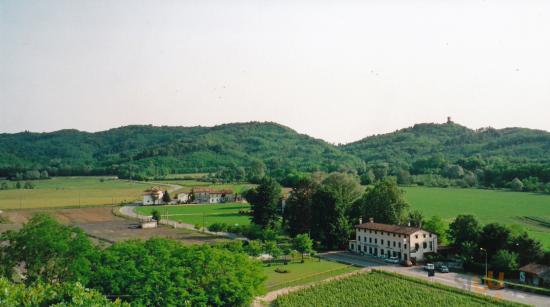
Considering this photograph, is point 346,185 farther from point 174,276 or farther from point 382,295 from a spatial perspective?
point 174,276

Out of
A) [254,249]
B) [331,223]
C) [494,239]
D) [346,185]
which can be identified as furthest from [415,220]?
[346,185]

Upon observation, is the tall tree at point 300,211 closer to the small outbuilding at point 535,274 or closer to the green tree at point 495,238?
the green tree at point 495,238

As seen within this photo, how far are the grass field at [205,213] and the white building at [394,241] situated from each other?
983 inches

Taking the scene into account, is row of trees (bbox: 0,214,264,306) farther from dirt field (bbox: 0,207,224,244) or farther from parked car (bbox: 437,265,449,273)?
dirt field (bbox: 0,207,224,244)

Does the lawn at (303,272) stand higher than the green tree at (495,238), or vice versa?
the green tree at (495,238)

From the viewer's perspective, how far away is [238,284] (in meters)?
32.9

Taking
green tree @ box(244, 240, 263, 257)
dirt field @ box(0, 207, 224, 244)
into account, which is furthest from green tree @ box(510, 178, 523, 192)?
green tree @ box(244, 240, 263, 257)

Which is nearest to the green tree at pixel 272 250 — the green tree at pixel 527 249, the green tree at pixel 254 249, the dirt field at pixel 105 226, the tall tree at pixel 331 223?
the green tree at pixel 254 249

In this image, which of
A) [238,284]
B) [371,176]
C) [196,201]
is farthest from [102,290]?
[371,176]

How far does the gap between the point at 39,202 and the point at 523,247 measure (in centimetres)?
9347

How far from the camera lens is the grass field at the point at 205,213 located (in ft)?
266

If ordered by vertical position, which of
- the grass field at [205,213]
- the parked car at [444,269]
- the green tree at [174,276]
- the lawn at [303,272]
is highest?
the green tree at [174,276]

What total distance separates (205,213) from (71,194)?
47.9 metres

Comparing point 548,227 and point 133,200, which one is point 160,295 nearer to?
point 548,227
